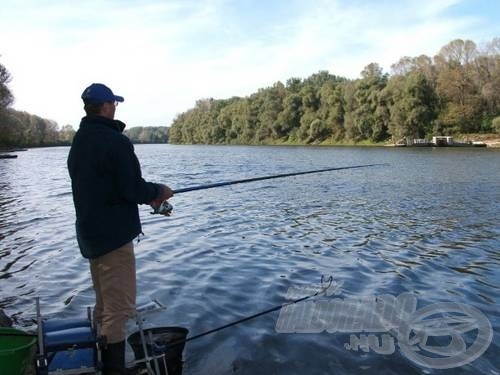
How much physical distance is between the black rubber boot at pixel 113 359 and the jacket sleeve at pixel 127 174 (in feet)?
4.75

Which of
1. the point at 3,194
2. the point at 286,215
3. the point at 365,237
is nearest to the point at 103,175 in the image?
the point at 365,237

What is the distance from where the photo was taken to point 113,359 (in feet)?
15.8

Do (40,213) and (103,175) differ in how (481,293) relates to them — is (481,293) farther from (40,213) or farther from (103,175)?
(40,213)

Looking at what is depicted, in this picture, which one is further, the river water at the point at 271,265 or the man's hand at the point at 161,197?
the river water at the point at 271,265

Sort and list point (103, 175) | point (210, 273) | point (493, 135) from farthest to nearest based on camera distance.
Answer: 1. point (493, 135)
2. point (210, 273)
3. point (103, 175)

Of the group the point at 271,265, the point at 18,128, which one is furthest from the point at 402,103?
the point at 271,265

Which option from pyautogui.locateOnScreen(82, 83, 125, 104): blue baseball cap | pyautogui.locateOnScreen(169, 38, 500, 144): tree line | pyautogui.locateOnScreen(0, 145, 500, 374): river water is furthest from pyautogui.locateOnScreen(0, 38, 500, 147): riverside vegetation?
pyautogui.locateOnScreen(82, 83, 125, 104): blue baseball cap

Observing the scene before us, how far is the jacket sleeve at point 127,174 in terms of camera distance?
451cm

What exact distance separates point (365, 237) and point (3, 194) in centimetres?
2119

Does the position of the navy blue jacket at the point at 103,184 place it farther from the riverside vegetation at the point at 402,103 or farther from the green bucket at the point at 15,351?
the riverside vegetation at the point at 402,103

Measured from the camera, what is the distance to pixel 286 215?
1809 cm

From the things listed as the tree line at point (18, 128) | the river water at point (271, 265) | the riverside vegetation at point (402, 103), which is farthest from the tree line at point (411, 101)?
the river water at point (271, 265)

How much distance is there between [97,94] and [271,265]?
703 cm

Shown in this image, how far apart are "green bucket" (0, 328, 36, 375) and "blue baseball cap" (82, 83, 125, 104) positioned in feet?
7.69
